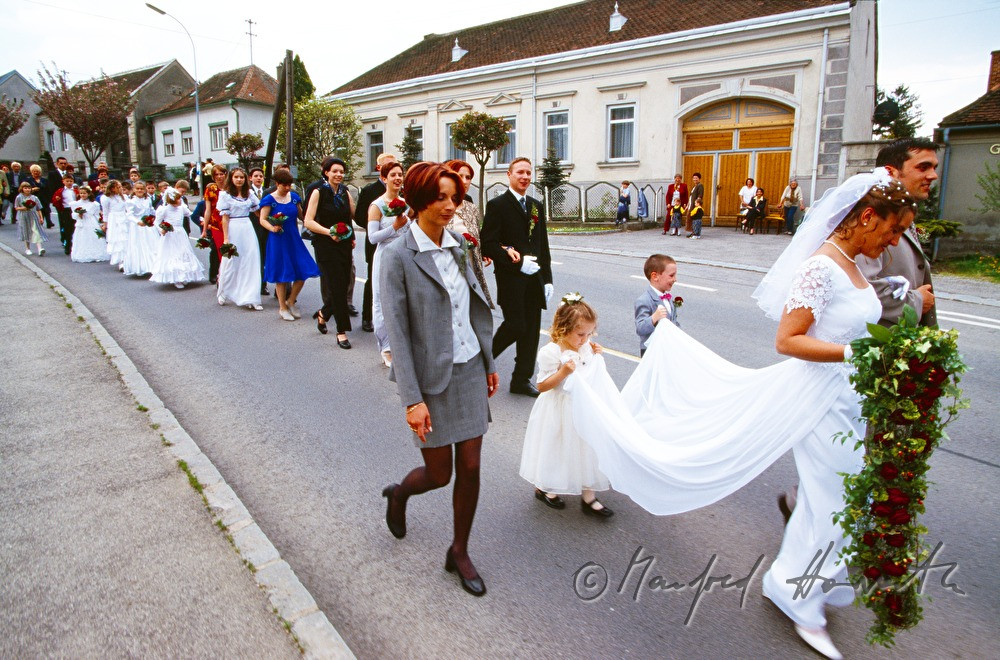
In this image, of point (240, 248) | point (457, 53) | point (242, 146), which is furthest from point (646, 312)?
point (242, 146)

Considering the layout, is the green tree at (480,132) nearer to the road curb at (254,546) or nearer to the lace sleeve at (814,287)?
the road curb at (254,546)

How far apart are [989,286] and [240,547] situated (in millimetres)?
14017

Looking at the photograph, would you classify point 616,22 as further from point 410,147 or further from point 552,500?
point 552,500

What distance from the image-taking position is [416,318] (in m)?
3.13

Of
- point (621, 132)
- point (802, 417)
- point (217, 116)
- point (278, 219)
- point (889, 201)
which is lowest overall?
point (802, 417)

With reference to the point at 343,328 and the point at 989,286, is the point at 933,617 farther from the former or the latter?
the point at 989,286

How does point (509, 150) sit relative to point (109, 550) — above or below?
above

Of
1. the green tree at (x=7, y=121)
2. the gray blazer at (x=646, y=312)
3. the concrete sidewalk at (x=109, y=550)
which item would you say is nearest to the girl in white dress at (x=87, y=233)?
the concrete sidewalk at (x=109, y=550)

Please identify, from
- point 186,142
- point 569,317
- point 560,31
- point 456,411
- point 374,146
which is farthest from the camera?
point 186,142

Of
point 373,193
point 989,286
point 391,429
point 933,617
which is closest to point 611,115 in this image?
point 989,286

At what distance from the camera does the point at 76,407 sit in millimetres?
5637

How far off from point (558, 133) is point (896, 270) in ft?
85.1

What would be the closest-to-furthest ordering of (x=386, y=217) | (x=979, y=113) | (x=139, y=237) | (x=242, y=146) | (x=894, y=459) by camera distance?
(x=894, y=459) → (x=386, y=217) → (x=139, y=237) → (x=979, y=113) → (x=242, y=146)

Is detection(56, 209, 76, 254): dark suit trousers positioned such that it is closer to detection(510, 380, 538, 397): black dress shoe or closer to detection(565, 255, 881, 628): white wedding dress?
detection(510, 380, 538, 397): black dress shoe
